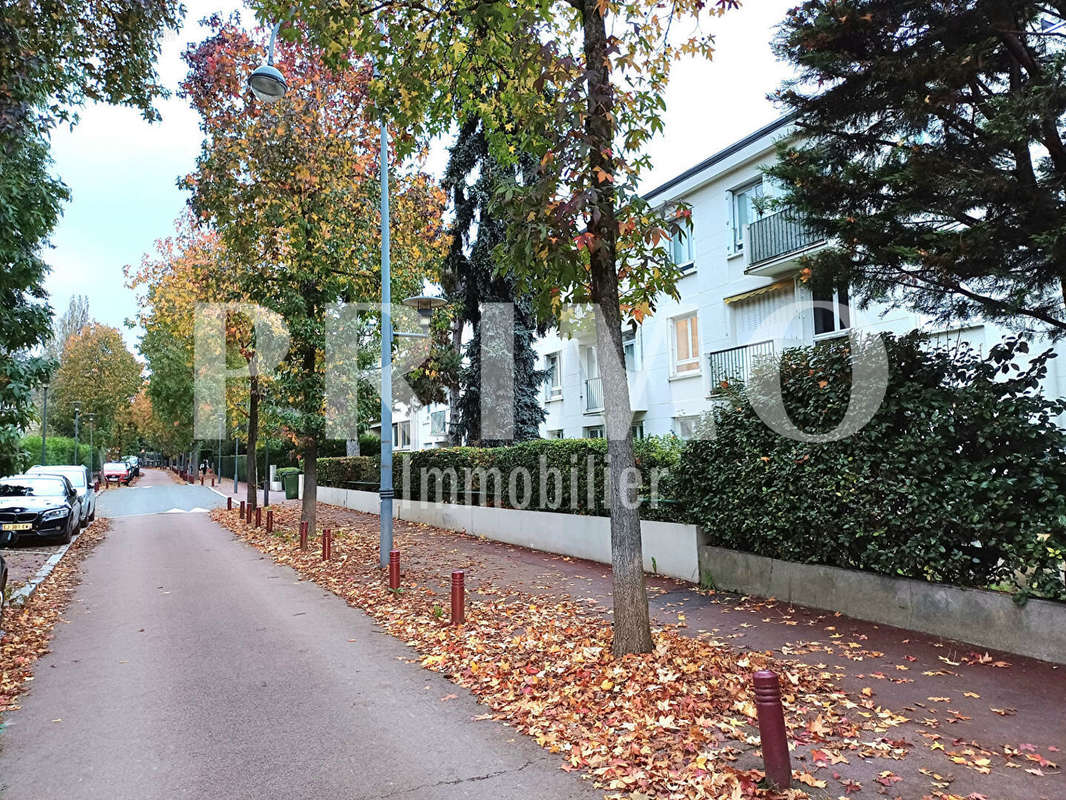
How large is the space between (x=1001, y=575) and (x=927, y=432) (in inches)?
55.4

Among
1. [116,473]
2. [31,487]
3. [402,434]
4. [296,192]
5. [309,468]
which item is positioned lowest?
[116,473]

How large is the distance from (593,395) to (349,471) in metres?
9.96

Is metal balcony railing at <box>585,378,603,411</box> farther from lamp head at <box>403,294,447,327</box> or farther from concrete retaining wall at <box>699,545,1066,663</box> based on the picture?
concrete retaining wall at <box>699,545,1066,663</box>

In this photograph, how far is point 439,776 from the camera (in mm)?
4168

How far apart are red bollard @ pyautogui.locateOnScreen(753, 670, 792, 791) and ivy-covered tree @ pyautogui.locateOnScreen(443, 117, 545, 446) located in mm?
16949

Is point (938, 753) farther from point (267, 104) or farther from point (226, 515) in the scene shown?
point (226, 515)

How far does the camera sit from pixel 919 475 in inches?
262

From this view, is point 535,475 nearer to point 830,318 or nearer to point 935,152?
point 830,318

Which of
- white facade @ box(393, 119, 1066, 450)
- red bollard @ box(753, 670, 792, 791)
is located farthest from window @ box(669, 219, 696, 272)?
red bollard @ box(753, 670, 792, 791)

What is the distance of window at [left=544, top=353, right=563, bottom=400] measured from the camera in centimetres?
2480

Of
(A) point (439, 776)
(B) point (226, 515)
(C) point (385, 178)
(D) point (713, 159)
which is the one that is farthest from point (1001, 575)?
(B) point (226, 515)

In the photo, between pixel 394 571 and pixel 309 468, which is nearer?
pixel 394 571

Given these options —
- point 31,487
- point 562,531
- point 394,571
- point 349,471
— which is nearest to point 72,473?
point 31,487

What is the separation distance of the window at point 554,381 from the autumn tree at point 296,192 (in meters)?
9.71
